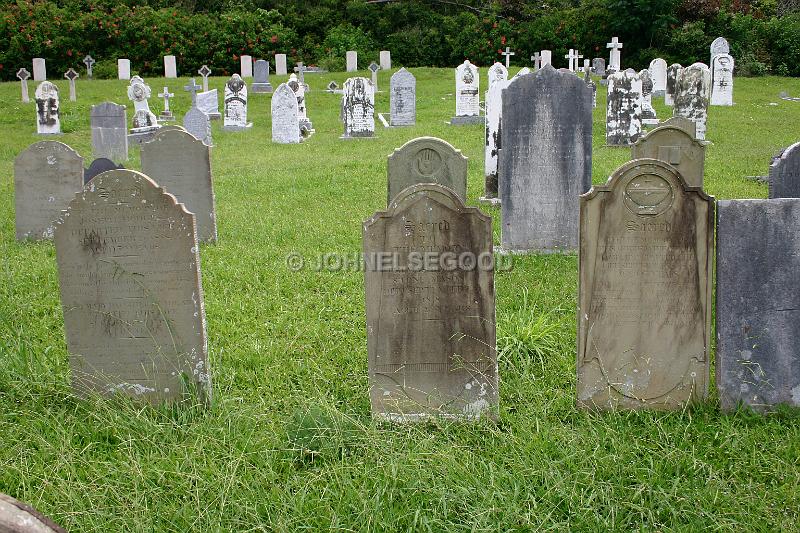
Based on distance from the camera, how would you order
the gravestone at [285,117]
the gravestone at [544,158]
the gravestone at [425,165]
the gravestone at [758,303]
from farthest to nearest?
1. the gravestone at [285,117]
2. the gravestone at [544,158]
3. the gravestone at [425,165]
4. the gravestone at [758,303]

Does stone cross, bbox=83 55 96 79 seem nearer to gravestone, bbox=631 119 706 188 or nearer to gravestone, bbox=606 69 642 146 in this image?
gravestone, bbox=606 69 642 146

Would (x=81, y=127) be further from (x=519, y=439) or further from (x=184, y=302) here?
(x=519, y=439)

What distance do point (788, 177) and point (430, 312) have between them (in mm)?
3827

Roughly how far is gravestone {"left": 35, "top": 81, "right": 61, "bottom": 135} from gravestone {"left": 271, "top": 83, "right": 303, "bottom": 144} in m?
5.81

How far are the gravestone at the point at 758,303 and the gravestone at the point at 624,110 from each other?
11.9 m

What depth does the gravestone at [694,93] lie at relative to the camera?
15.4m

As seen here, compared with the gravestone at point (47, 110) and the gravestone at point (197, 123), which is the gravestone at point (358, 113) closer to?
the gravestone at point (197, 123)

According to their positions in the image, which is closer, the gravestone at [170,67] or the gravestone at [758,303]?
the gravestone at [758,303]

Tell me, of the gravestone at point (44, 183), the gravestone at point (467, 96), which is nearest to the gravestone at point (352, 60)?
the gravestone at point (467, 96)

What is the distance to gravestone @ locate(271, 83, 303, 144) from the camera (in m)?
17.8

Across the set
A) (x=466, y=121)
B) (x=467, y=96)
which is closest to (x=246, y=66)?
(x=467, y=96)

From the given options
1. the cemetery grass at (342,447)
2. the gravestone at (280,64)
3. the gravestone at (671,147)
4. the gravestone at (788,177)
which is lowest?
the cemetery grass at (342,447)

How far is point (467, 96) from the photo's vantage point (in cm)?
1964

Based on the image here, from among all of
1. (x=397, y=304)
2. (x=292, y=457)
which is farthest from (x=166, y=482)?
(x=397, y=304)
